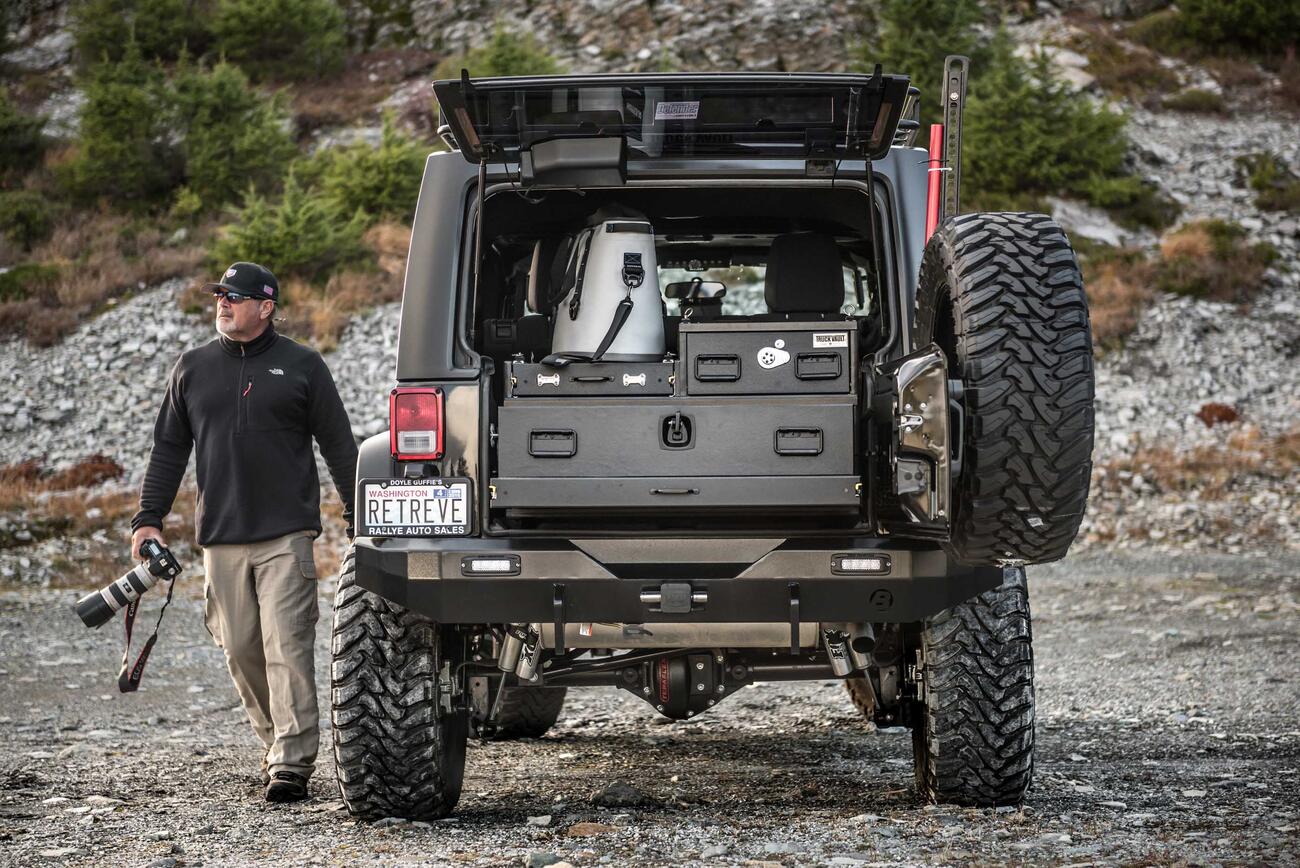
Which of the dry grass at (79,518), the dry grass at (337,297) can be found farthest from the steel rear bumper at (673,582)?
the dry grass at (337,297)

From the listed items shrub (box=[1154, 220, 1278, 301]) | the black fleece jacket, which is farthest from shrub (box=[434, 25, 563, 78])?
the black fleece jacket

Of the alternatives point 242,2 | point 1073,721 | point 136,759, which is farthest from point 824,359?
point 242,2

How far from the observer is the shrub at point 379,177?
86.7 ft

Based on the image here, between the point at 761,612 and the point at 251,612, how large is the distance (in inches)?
92.6

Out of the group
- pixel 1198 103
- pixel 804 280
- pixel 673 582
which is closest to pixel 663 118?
pixel 804 280

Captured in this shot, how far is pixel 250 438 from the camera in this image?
5.52 m

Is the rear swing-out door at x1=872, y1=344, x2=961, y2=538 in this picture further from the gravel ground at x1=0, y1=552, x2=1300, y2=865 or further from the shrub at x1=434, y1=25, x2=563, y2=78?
the shrub at x1=434, y1=25, x2=563, y2=78

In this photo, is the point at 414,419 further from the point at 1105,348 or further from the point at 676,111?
the point at 1105,348

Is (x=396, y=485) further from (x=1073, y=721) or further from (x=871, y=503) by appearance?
(x=1073, y=721)

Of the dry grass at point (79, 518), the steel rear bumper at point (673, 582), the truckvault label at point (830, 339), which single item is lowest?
the dry grass at point (79, 518)

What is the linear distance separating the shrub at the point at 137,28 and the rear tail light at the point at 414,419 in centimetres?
3110

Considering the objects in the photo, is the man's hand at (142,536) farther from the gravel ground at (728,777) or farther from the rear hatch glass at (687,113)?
the rear hatch glass at (687,113)

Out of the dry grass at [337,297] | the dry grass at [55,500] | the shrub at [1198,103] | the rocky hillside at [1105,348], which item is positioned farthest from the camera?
the shrub at [1198,103]

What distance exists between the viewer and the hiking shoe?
5.29 m
